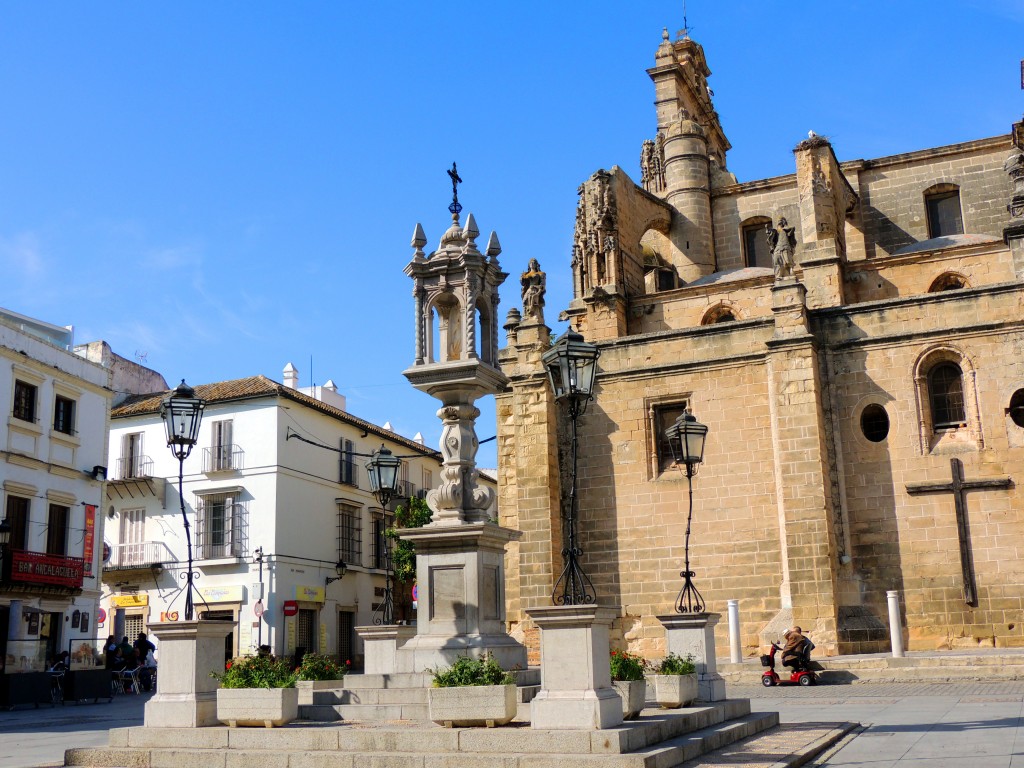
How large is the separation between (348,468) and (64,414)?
1138cm

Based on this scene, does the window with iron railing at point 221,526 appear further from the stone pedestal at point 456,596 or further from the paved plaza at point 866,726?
the stone pedestal at point 456,596

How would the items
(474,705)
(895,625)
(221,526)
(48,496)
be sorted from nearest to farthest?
(474,705), (895,625), (48,496), (221,526)

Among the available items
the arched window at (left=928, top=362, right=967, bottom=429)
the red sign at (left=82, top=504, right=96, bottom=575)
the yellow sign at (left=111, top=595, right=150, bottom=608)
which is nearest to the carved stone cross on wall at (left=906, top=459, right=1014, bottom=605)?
the arched window at (left=928, top=362, right=967, bottom=429)

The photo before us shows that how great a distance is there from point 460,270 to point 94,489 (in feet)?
63.3

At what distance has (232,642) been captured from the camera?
1203 inches

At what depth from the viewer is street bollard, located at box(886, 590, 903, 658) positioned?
736 inches

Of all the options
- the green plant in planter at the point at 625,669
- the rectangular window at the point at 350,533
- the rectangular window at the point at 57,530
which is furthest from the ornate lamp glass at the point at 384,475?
the rectangular window at the point at 350,533

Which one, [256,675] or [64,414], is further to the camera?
[64,414]

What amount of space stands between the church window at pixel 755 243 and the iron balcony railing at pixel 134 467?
19.6 meters

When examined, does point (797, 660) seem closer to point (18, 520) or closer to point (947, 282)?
point (947, 282)

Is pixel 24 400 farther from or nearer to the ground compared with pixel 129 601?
farther from the ground

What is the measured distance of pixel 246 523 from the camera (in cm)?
3181

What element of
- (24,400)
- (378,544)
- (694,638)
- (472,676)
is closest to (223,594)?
(378,544)

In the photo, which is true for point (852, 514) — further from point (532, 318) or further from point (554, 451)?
point (532, 318)
